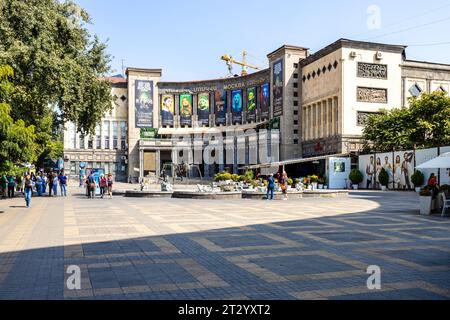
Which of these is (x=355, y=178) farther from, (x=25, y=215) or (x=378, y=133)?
(x=25, y=215)

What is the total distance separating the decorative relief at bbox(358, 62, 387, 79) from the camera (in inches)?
1898

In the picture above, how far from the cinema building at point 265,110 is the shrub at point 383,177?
22.4 feet

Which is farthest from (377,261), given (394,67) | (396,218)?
(394,67)

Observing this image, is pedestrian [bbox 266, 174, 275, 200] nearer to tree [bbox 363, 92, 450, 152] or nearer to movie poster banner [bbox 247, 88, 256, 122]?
tree [bbox 363, 92, 450, 152]

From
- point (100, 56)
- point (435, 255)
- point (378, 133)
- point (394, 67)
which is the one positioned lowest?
point (435, 255)

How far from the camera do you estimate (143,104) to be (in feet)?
239

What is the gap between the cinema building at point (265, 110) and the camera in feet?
158

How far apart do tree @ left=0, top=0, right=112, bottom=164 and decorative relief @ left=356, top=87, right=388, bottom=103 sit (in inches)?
1143

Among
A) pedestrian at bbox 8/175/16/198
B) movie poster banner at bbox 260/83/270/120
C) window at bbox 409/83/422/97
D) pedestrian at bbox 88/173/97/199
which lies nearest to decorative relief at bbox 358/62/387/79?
window at bbox 409/83/422/97

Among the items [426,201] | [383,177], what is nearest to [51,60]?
[426,201]

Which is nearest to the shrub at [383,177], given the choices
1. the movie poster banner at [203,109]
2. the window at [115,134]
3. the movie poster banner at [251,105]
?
the movie poster banner at [251,105]

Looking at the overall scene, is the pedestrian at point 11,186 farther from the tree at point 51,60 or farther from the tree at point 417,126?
the tree at point 417,126

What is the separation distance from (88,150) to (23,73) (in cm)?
5187

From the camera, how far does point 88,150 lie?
74250mm
